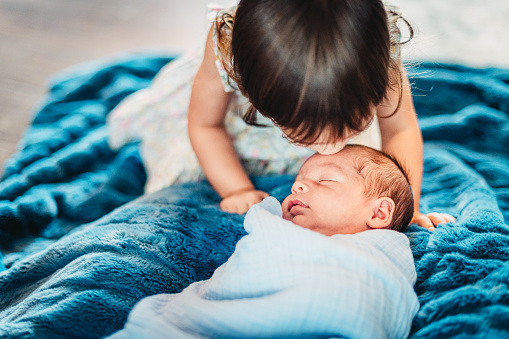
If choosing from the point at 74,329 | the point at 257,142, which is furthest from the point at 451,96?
the point at 74,329

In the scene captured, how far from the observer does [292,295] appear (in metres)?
0.67

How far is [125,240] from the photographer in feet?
3.05

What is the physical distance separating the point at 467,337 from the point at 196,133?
0.69 m

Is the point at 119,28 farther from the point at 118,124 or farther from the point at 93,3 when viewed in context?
the point at 118,124

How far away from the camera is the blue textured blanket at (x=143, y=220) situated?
2.51 ft

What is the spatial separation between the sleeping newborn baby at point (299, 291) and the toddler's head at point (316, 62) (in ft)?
0.51

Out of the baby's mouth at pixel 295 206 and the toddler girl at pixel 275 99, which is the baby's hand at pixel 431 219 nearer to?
the toddler girl at pixel 275 99

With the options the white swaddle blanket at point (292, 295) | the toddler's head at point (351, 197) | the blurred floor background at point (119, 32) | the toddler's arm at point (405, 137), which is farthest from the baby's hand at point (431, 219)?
the blurred floor background at point (119, 32)

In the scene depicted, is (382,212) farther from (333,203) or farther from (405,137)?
(405,137)

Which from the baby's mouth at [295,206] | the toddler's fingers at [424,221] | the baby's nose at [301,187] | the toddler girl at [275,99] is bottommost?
the toddler's fingers at [424,221]

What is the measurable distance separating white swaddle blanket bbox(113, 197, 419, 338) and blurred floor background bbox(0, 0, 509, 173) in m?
1.28

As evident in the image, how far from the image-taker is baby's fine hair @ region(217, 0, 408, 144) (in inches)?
28.7

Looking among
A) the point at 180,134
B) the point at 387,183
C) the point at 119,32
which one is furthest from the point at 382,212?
the point at 119,32

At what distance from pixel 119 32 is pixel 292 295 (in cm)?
207
